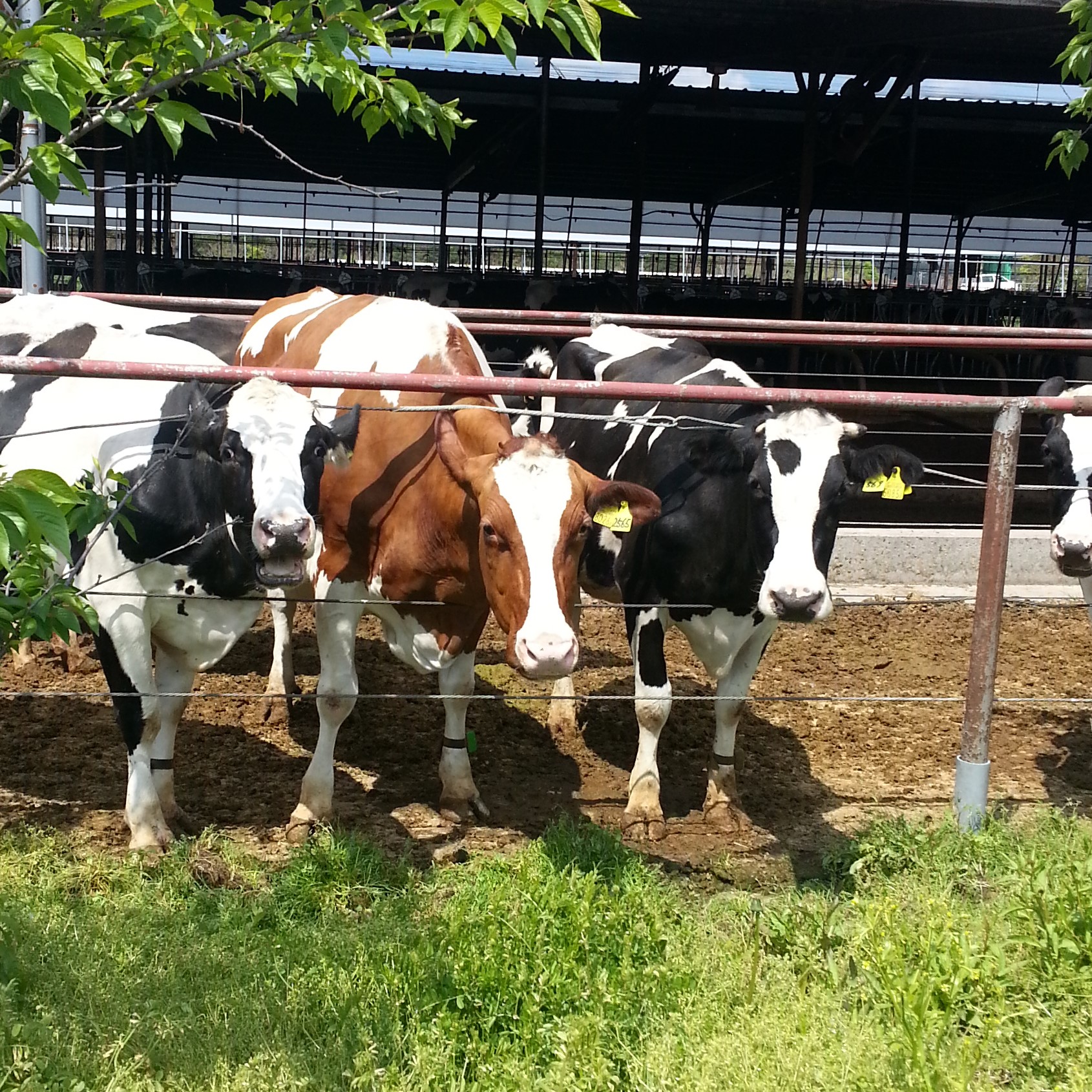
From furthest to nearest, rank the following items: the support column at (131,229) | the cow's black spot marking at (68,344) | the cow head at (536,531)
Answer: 1. the support column at (131,229)
2. the cow's black spot marking at (68,344)
3. the cow head at (536,531)

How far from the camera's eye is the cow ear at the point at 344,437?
416 cm

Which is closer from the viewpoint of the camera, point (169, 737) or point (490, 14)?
point (490, 14)

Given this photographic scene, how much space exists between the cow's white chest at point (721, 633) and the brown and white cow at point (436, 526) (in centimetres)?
63

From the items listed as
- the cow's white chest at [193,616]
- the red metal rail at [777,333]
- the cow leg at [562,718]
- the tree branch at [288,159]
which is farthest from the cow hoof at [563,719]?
the tree branch at [288,159]

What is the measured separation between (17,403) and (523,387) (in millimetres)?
2261

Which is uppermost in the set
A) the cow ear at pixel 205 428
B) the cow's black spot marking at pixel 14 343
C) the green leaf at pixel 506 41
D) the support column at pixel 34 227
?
the green leaf at pixel 506 41

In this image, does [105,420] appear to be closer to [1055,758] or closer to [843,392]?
[843,392]

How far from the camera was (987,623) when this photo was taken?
4070 mm

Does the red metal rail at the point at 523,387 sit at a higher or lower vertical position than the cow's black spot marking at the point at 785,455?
higher

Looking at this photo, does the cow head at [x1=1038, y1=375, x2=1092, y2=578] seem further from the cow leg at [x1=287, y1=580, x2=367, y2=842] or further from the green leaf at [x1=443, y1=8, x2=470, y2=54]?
the green leaf at [x1=443, y1=8, x2=470, y2=54]

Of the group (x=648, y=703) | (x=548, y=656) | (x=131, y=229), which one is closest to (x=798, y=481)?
(x=648, y=703)

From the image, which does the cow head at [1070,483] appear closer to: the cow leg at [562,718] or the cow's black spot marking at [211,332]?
the cow leg at [562,718]

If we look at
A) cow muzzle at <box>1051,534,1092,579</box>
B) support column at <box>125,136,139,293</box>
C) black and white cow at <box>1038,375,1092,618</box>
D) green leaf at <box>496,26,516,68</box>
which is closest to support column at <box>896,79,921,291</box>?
black and white cow at <box>1038,375,1092,618</box>

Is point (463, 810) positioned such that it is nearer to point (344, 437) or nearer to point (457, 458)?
point (457, 458)
